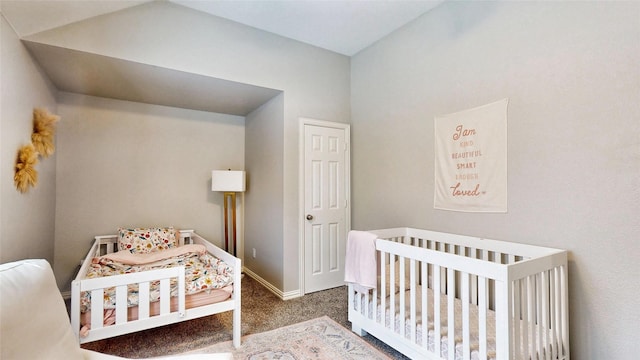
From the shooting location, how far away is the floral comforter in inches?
79.2

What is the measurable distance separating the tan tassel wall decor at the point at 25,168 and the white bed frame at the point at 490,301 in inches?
96.0

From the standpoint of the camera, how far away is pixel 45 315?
3.36 ft

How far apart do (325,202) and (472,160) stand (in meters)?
1.61

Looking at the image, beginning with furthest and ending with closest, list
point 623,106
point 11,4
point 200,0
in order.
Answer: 1. point 200,0
2. point 11,4
3. point 623,106

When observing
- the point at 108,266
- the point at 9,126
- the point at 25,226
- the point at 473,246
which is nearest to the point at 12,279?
the point at 9,126

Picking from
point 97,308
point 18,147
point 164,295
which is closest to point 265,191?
point 164,295

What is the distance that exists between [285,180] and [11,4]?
2.25 m

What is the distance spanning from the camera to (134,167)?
3463 millimetres

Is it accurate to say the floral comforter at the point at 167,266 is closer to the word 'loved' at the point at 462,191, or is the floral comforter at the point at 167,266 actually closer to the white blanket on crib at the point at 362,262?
the white blanket on crib at the point at 362,262

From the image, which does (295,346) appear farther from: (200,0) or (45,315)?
(200,0)

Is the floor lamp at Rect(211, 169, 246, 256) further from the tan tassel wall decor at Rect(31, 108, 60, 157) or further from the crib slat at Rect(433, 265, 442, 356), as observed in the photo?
the crib slat at Rect(433, 265, 442, 356)

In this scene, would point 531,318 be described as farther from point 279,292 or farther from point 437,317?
point 279,292

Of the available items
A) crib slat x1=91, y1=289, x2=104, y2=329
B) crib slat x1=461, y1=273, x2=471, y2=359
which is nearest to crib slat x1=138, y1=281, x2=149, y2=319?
crib slat x1=91, y1=289, x2=104, y2=329

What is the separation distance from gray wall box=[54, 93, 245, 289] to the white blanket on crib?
2.31 metres
